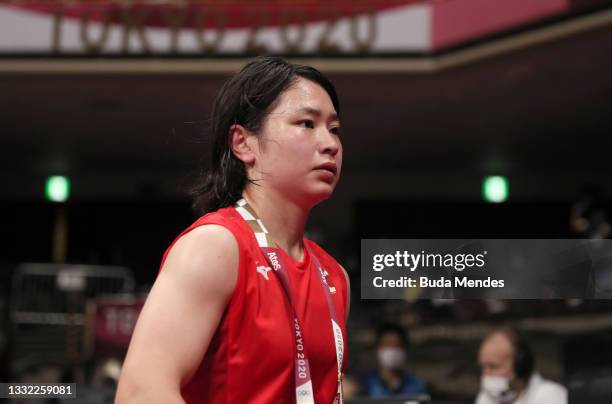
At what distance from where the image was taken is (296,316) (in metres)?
1.89

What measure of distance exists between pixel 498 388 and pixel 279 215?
1052 millimetres

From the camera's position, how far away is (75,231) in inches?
518

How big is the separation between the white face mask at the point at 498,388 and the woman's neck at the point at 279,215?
95 cm

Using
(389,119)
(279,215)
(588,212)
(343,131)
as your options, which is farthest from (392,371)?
(588,212)

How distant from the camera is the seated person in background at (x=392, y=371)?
11.4 ft

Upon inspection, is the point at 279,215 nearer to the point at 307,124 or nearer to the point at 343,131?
the point at 307,124

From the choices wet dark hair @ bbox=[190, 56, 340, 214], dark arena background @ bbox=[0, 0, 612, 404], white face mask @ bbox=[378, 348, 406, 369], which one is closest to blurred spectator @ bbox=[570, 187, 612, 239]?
dark arena background @ bbox=[0, 0, 612, 404]

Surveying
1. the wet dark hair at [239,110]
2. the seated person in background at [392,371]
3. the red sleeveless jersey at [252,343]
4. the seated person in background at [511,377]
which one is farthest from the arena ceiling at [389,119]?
the red sleeveless jersey at [252,343]

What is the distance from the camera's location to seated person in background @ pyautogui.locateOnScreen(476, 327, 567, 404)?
2560 millimetres

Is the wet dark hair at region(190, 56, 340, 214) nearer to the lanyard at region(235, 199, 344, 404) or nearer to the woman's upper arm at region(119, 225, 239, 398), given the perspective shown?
the lanyard at region(235, 199, 344, 404)

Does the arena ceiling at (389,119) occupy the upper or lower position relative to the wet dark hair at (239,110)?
upper

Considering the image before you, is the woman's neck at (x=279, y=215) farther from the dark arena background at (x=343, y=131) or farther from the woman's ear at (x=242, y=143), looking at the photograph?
the dark arena background at (x=343, y=131)

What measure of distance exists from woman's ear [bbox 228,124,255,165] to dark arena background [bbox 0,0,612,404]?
→ 209cm

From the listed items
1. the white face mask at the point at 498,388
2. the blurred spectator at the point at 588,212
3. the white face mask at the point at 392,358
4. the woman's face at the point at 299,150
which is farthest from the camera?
the blurred spectator at the point at 588,212
